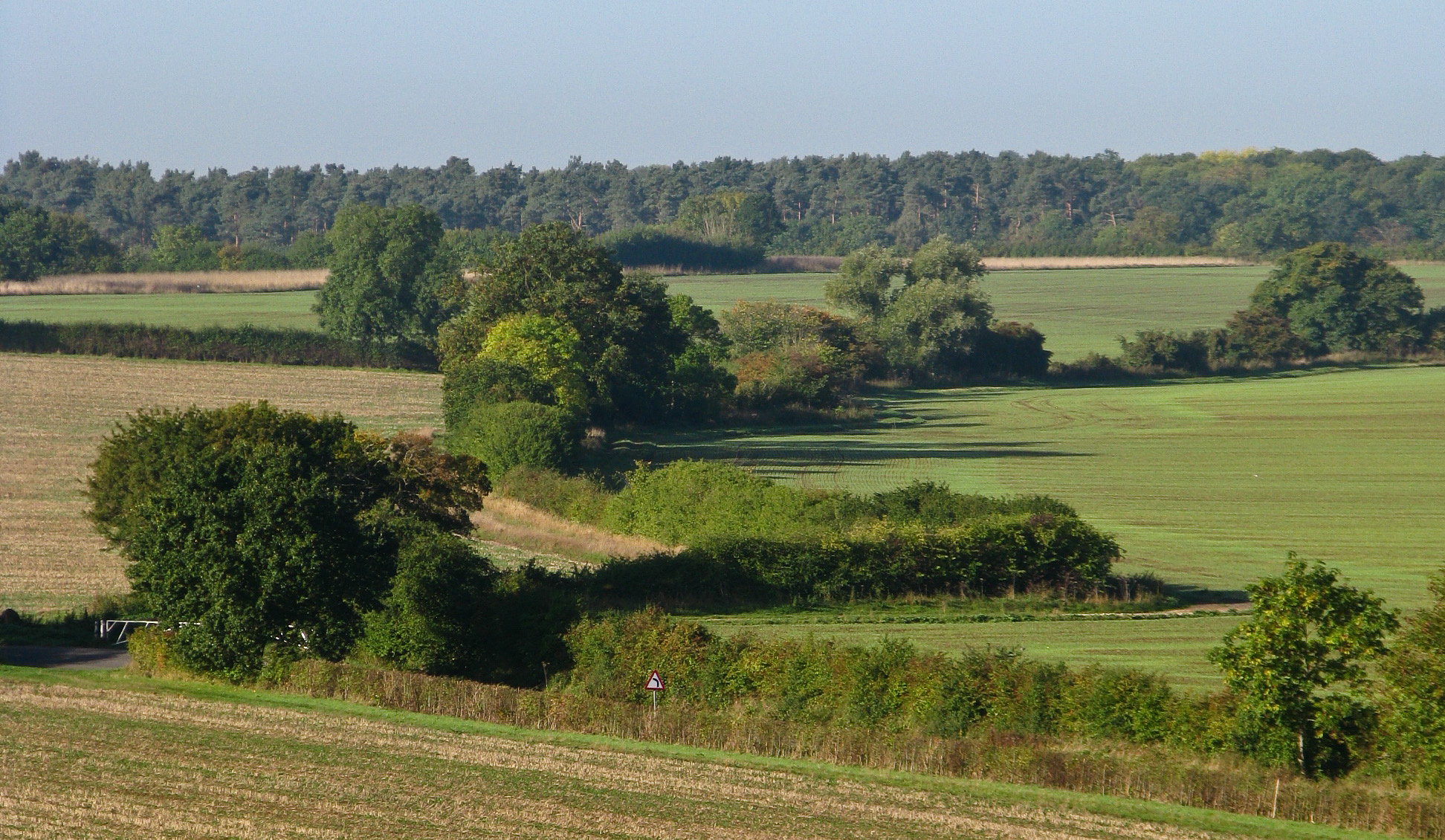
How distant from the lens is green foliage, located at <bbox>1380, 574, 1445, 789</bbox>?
1933 cm

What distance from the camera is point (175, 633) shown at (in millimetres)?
28219

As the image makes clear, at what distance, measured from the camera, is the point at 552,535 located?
147 feet

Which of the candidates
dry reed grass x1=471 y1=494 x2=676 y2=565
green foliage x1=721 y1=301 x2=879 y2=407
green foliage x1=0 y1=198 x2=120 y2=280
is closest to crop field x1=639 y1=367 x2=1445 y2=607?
green foliage x1=721 y1=301 x2=879 y2=407

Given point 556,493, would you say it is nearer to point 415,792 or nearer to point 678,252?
point 415,792

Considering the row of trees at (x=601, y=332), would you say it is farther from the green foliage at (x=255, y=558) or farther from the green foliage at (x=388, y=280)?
the green foliage at (x=255, y=558)

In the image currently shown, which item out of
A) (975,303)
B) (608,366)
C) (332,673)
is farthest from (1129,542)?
(975,303)

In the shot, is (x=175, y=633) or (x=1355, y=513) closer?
(x=175, y=633)

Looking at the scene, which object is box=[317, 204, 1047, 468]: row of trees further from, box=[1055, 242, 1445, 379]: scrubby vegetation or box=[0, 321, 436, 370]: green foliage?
box=[1055, 242, 1445, 379]: scrubby vegetation

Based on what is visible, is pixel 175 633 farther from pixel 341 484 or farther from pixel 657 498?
pixel 657 498

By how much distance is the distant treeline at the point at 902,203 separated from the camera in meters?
170

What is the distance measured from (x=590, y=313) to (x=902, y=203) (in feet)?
409

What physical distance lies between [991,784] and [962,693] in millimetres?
2527

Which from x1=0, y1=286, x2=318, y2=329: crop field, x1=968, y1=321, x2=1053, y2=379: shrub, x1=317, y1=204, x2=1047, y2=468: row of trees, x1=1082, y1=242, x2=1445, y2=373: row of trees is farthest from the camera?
x1=1082, y1=242, x2=1445, y2=373: row of trees

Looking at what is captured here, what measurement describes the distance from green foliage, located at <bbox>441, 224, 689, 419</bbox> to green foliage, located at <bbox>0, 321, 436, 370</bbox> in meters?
8.49
